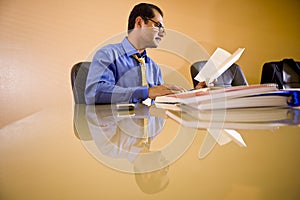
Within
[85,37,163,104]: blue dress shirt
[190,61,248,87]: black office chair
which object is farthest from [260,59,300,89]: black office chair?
[85,37,163,104]: blue dress shirt

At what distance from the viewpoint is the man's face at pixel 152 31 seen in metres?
1.16

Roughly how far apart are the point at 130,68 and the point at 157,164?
0.97m

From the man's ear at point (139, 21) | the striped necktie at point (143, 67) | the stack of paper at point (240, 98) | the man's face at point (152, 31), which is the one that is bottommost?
the stack of paper at point (240, 98)

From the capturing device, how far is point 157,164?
174 millimetres

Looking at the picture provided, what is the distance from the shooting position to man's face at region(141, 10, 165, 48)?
3.81 feet

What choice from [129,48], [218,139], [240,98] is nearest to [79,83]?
[129,48]

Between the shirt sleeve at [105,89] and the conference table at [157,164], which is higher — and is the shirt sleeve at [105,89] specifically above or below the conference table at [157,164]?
above

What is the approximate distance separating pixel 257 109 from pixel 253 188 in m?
0.31

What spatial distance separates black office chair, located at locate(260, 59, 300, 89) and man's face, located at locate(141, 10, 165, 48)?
2.59 ft

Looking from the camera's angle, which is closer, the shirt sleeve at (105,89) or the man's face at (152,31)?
the shirt sleeve at (105,89)

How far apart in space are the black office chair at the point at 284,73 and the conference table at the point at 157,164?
1.39 m

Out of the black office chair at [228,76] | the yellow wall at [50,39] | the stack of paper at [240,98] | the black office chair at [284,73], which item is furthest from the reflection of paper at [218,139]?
the yellow wall at [50,39]

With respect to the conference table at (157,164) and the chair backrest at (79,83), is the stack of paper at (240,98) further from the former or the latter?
the chair backrest at (79,83)

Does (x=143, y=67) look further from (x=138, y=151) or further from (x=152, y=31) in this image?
(x=138, y=151)
